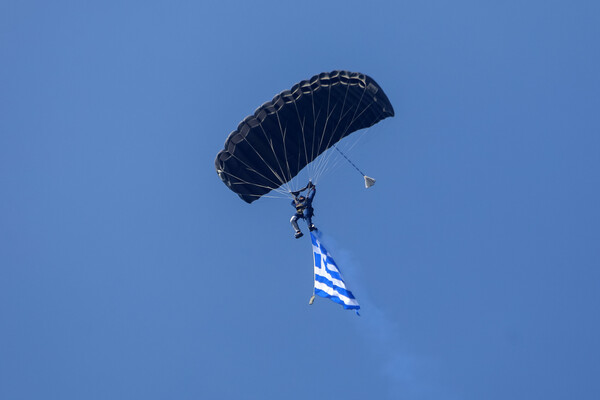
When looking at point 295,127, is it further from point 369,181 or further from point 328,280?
point 328,280

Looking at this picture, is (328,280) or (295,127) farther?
(295,127)

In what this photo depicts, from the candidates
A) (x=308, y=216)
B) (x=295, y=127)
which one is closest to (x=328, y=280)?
(x=308, y=216)

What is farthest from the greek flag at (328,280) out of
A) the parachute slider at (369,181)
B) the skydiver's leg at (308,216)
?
the parachute slider at (369,181)

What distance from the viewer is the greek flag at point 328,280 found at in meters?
37.5

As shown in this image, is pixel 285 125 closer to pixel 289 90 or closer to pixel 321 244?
pixel 289 90

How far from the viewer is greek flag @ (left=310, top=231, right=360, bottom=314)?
37531mm

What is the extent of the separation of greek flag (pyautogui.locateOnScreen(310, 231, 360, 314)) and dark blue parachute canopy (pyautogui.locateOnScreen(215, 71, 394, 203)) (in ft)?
9.25

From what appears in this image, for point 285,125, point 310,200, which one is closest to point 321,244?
point 310,200

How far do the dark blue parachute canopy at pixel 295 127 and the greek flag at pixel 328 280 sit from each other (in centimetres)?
282

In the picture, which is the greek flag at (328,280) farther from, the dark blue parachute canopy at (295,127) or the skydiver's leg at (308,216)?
the dark blue parachute canopy at (295,127)

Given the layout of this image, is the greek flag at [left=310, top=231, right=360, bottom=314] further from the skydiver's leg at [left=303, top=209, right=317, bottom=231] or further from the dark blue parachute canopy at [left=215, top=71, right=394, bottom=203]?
the dark blue parachute canopy at [left=215, top=71, right=394, bottom=203]

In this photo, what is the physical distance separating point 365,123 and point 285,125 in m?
2.59

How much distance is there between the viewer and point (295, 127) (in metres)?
40.6

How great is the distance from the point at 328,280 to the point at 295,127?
5.12 m
